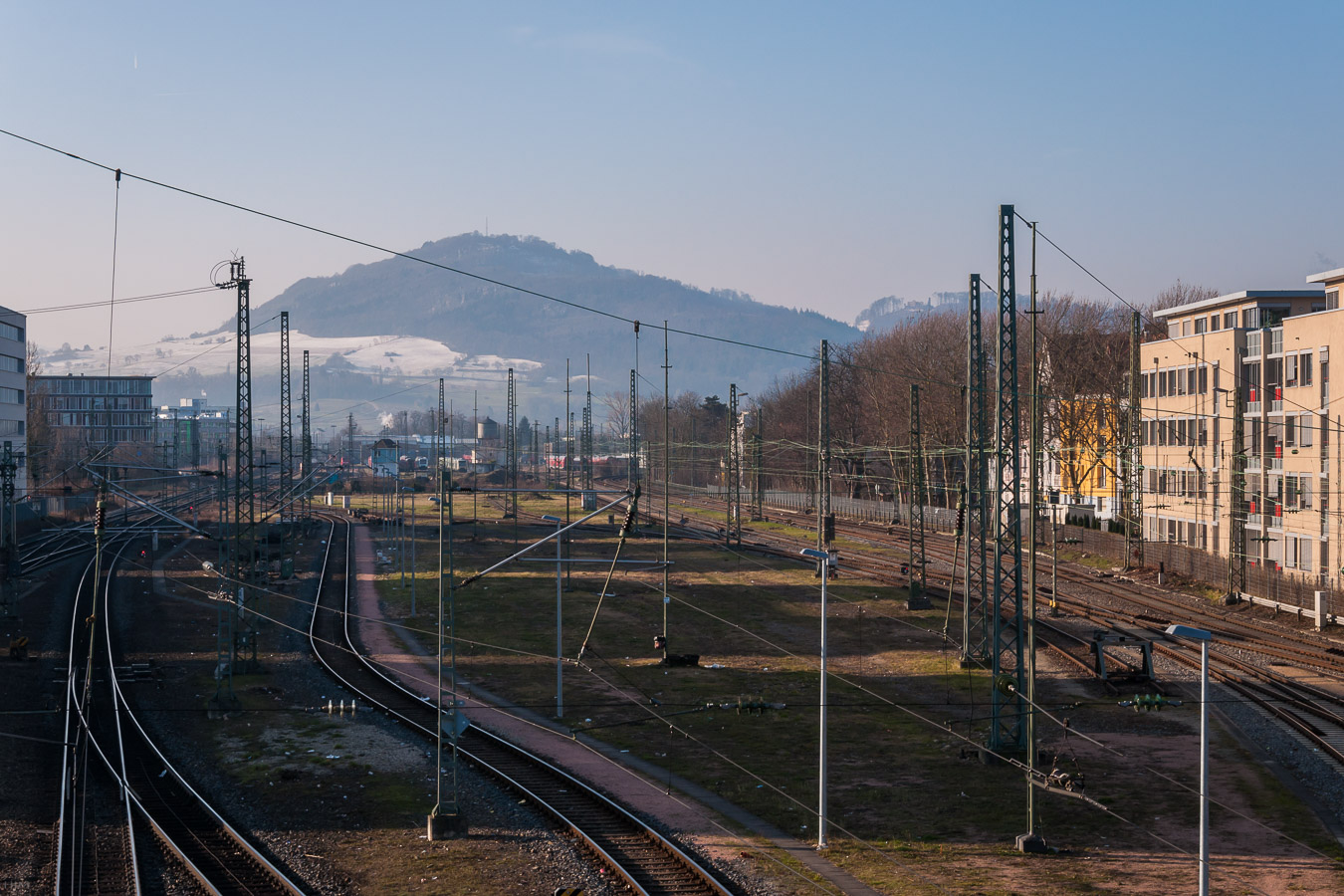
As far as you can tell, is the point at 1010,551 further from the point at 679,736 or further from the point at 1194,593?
the point at 1194,593

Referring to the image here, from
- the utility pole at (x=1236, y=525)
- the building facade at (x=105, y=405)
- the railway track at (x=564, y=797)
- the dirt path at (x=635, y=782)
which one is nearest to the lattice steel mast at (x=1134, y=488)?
the utility pole at (x=1236, y=525)

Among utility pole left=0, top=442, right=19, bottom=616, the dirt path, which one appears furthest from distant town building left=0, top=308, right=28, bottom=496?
the dirt path

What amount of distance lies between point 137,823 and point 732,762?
38.3 feet

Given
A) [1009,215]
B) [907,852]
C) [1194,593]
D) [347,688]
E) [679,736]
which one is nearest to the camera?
[907,852]

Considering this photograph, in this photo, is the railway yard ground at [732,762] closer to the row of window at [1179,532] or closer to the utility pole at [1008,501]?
the utility pole at [1008,501]

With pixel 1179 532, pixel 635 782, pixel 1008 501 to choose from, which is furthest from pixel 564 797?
pixel 1179 532

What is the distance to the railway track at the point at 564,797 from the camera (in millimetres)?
17750

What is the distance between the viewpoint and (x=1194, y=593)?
47.5 m

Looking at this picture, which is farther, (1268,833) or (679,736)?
(679,736)

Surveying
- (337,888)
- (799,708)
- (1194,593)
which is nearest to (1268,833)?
(799,708)

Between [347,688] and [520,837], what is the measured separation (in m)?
13.9

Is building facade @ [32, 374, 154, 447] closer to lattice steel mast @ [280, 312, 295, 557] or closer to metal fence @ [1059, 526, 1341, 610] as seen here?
lattice steel mast @ [280, 312, 295, 557]

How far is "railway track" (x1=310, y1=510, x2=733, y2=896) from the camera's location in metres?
17.8

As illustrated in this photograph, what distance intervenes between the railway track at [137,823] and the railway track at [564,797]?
16.1 feet
